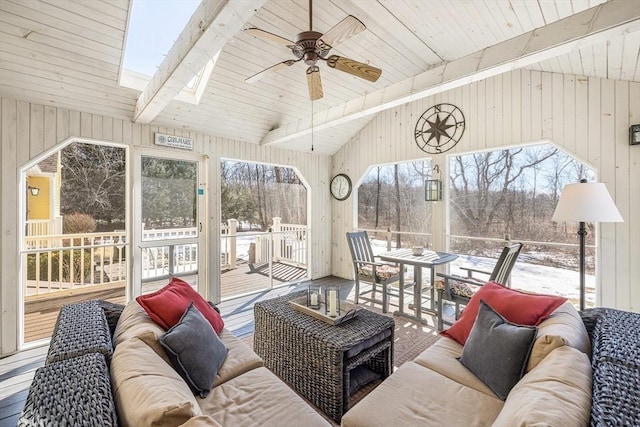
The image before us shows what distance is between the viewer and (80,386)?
0.99 metres

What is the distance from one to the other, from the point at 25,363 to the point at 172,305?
7.12 ft

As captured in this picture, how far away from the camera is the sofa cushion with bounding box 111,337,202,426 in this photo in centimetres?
90

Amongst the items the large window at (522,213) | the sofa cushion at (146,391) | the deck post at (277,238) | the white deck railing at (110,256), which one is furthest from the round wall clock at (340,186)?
the sofa cushion at (146,391)

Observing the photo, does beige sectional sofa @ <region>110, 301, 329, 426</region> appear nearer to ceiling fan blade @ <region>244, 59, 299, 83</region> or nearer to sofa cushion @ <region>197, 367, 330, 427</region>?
sofa cushion @ <region>197, 367, 330, 427</region>

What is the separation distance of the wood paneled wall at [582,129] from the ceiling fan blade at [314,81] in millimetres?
2416

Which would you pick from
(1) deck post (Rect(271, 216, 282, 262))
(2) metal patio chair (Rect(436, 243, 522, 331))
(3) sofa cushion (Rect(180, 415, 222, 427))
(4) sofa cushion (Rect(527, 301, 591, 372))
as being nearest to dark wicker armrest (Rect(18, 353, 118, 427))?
(3) sofa cushion (Rect(180, 415, 222, 427))

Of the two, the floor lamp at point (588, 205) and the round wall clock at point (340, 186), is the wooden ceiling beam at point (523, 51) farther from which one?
the round wall clock at point (340, 186)

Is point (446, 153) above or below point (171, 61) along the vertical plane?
below

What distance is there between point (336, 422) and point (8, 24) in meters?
3.69

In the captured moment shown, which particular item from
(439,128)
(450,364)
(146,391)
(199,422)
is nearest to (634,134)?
(439,128)

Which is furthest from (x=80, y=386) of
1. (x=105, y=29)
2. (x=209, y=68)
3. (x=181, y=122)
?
(x=181, y=122)

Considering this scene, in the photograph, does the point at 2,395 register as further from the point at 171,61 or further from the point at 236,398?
the point at 171,61

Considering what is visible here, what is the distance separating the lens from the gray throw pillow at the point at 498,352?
149 cm

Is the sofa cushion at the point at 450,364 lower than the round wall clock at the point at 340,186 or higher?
lower
